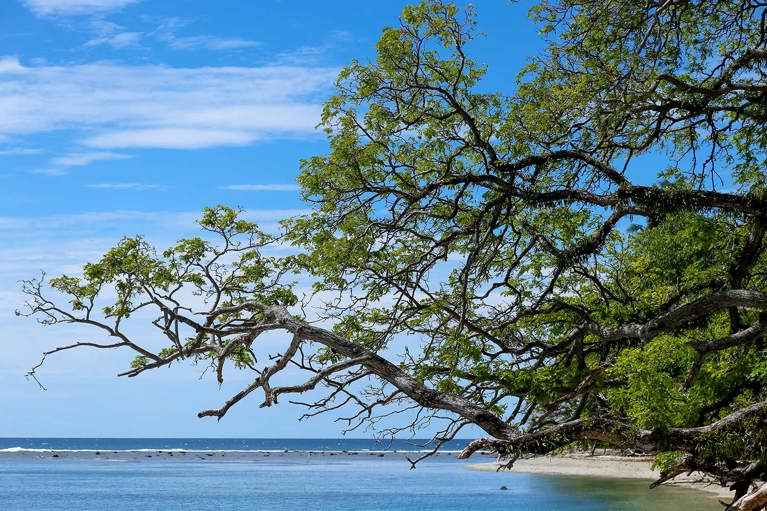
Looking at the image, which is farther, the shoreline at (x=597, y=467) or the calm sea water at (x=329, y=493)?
the shoreline at (x=597, y=467)

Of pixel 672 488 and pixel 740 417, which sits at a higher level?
pixel 740 417

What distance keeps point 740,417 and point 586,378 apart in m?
3.01

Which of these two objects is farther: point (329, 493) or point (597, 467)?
point (597, 467)

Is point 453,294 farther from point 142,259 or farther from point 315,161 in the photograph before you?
point 142,259

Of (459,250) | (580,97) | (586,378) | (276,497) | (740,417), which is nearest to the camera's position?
(740,417)

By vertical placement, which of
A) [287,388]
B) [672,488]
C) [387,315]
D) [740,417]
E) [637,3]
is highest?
[637,3]

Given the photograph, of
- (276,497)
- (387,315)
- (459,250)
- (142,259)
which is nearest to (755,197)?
(459,250)

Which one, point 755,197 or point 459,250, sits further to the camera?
point 459,250

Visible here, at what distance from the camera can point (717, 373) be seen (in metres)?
15.1

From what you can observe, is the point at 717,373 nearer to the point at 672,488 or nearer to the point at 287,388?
the point at 287,388

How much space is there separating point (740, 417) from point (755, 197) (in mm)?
3087

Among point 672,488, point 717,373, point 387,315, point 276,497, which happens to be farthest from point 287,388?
point 672,488

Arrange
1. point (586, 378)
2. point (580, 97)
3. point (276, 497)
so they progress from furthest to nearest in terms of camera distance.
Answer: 1. point (276, 497)
2. point (586, 378)
3. point (580, 97)

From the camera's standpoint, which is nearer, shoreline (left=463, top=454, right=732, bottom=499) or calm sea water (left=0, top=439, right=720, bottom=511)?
calm sea water (left=0, top=439, right=720, bottom=511)
